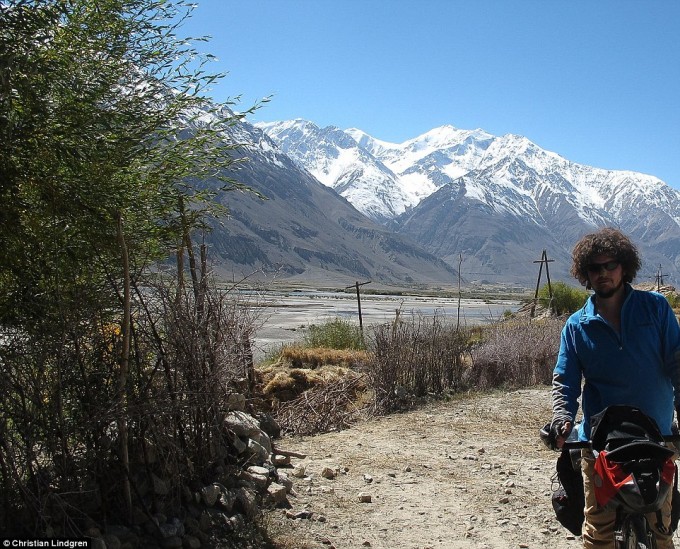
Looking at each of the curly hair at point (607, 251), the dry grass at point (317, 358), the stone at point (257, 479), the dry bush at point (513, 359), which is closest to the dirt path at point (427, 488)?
the stone at point (257, 479)

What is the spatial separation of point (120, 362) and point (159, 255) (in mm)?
1521

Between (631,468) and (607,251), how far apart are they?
1109 millimetres

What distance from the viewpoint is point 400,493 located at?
6473 millimetres

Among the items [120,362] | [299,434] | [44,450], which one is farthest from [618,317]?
[299,434]

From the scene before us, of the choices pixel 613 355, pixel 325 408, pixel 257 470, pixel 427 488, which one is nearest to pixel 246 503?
pixel 257 470

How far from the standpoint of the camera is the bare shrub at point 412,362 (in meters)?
11.6

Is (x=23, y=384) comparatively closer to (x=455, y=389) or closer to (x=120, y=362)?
(x=120, y=362)

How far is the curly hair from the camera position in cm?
362

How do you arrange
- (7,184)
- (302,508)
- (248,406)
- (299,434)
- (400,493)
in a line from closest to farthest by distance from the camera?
1. (7,184)
2. (302,508)
3. (400,493)
4. (248,406)
5. (299,434)

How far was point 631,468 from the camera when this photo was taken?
305 centimetres

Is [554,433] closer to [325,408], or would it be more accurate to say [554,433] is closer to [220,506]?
[220,506]

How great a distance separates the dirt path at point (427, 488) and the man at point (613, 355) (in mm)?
2084

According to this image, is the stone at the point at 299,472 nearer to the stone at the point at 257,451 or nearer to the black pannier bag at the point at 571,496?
the stone at the point at 257,451

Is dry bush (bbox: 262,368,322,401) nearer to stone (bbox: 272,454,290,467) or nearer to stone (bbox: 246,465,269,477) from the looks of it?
stone (bbox: 272,454,290,467)
